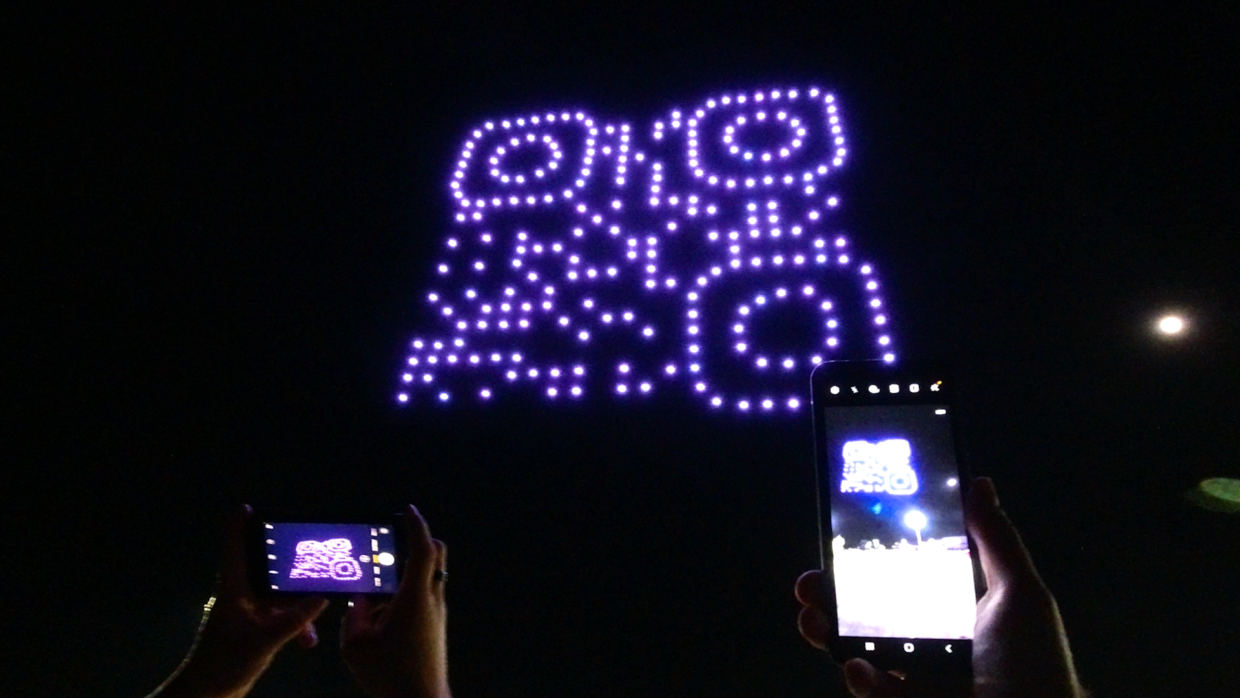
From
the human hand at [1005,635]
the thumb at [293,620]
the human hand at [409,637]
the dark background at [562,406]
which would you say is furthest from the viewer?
the dark background at [562,406]

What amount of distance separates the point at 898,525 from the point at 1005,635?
18 centimetres

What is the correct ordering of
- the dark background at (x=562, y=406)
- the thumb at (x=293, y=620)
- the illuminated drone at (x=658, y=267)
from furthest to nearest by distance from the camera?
the illuminated drone at (x=658, y=267)
the dark background at (x=562, y=406)
the thumb at (x=293, y=620)

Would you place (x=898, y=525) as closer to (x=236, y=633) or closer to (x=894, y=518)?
(x=894, y=518)

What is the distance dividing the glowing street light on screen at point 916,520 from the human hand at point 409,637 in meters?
0.64

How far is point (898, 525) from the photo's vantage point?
945 mm

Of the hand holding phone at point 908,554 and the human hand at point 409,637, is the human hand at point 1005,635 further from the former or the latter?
the human hand at point 409,637

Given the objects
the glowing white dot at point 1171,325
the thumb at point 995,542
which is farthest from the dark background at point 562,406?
the thumb at point 995,542

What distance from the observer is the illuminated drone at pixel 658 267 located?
1458 millimetres

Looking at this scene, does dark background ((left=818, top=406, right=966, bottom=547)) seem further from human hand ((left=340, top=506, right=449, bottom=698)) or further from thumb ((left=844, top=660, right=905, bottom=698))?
human hand ((left=340, top=506, right=449, bottom=698))

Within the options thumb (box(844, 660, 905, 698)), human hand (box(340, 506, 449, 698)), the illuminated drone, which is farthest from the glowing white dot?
human hand (box(340, 506, 449, 698))

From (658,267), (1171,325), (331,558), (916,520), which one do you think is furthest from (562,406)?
(1171,325)

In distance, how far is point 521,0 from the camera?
189cm

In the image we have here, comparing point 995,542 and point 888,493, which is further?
point 888,493

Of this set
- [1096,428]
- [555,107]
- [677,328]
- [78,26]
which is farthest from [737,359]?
[78,26]
